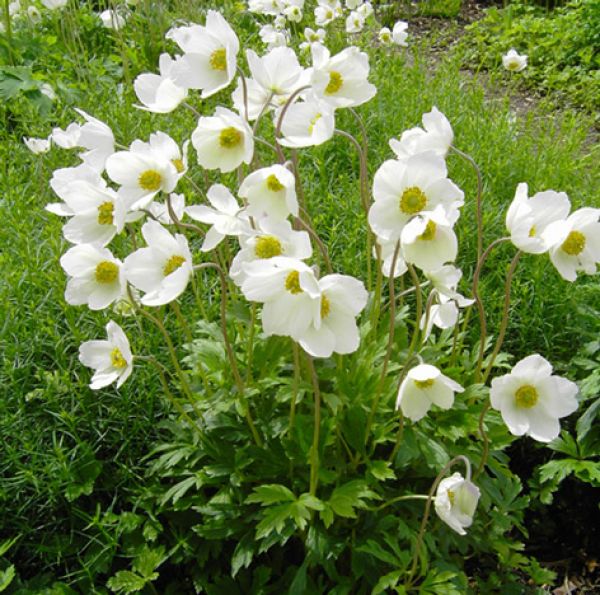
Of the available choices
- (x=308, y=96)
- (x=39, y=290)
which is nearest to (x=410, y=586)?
(x=308, y=96)

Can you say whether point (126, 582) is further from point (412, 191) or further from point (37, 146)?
point (37, 146)

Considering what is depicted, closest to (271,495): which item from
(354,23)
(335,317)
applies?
(335,317)

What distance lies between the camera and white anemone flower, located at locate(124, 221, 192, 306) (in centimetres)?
163

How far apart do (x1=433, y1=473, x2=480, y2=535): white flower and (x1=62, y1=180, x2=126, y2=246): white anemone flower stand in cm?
94

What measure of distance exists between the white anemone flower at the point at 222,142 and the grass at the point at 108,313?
0.92 metres

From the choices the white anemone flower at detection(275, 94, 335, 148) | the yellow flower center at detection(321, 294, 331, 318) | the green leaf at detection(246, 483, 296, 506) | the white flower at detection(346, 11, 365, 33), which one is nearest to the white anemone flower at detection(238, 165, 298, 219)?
the white anemone flower at detection(275, 94, 335, 148)

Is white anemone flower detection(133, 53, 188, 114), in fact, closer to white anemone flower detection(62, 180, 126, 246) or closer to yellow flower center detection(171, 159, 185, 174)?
yellow flower center detection(171, 159, 185, 174)

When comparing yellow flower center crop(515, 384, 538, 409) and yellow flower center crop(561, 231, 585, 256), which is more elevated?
yellow flower center crop(561, 231, 585, 256)

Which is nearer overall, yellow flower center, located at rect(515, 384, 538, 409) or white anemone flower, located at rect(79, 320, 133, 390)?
yellow flower center, located at rect(515, 384, 538, 409)

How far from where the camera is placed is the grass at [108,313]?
2.22 m

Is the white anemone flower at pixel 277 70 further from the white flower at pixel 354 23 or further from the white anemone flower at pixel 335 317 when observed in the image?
the white flower at pixel 354 23

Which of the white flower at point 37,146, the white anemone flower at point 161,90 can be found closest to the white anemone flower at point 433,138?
the white anemone flower at point 161,90

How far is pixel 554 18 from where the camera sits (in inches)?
256

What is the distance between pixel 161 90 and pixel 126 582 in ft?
4.31
